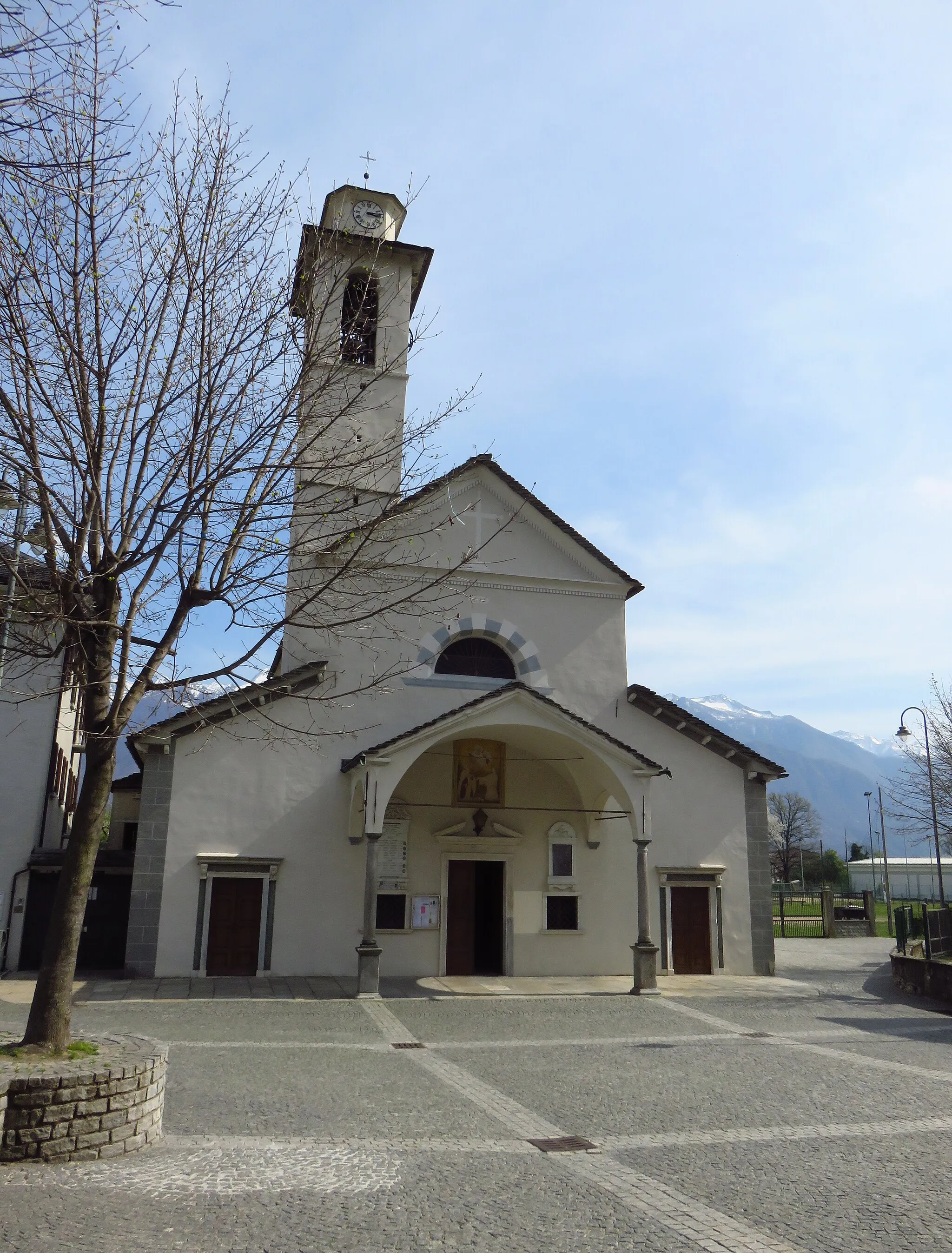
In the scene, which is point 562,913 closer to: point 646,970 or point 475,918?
point 475,918

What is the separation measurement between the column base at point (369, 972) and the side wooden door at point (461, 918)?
2982mm

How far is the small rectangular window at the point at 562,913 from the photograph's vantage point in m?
18.8

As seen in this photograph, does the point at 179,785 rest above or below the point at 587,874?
above

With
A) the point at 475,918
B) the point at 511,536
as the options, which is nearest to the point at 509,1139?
the point at 475,918

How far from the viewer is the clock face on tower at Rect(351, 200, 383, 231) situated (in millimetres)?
22188

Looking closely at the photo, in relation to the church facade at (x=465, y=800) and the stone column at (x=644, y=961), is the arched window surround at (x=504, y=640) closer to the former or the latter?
the church facade at (x=465, y=800)

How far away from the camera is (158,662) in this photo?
8727 mm

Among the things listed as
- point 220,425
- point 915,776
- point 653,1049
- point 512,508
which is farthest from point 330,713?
point 915,776

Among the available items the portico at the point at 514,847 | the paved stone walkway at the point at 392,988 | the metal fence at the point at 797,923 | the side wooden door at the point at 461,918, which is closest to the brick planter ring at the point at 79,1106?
the paved stone walkway at the point at 392,988

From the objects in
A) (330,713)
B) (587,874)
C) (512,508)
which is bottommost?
(587,874)

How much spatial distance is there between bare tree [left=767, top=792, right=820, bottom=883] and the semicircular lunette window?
47.4m

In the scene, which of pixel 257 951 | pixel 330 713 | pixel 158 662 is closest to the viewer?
pixel 158 662

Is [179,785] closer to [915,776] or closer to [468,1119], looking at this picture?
[468,1119]

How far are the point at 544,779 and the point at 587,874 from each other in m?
2.07
